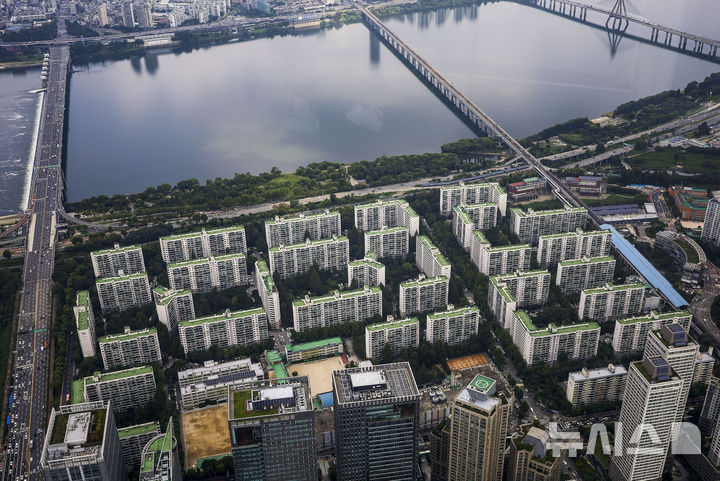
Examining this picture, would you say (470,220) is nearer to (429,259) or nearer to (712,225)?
(429,259)

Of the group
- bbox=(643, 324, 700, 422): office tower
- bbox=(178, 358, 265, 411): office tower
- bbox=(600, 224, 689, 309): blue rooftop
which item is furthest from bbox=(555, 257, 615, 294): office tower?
bbox=(178, 358, 265, 411): office tower

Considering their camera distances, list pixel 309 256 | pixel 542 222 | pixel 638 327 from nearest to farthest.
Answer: pixel 638 327 < pixel 309 256 < pixel 542 222

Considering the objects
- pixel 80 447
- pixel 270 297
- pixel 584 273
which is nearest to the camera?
pixel 80 447

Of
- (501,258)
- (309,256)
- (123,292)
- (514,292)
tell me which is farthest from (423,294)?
(123,292)

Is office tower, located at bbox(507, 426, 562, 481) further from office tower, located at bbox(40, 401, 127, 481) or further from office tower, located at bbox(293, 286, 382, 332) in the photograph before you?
office tower, located at bbox(40, 401, 127, 481)

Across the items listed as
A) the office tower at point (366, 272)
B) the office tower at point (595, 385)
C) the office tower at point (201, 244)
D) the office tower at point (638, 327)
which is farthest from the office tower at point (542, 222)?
the office tower at point (201, 244)

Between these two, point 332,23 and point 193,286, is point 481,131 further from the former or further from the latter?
point 332,23
